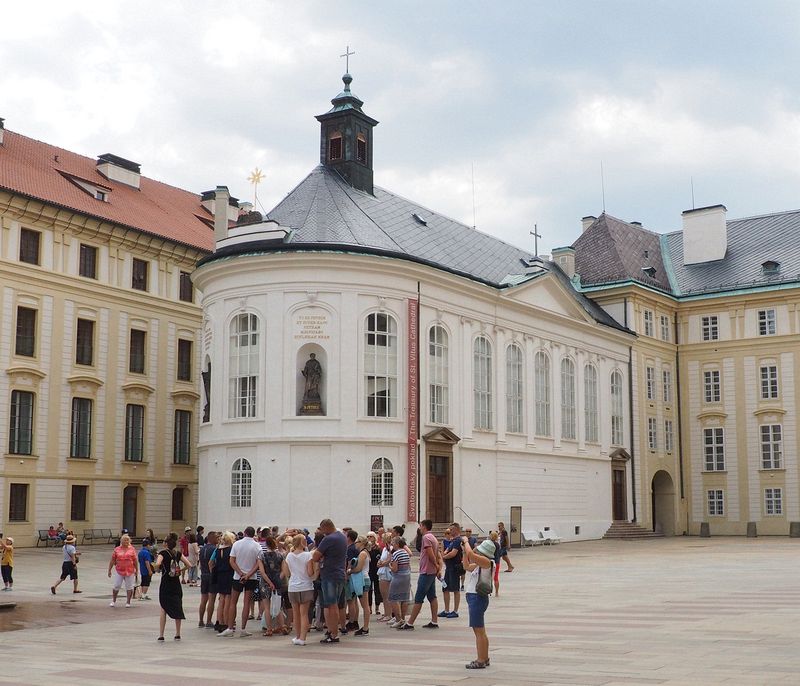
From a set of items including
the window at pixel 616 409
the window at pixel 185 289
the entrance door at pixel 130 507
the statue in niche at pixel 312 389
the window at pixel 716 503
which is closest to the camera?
the statue in niche at pixel 312 389

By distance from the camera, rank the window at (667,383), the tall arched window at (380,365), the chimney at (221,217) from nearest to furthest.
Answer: the tall arched window at (380,365) < the chimney at (221,217) < the window at (667,383)

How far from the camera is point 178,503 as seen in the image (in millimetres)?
51469

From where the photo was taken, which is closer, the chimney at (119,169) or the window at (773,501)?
the chimney at (119,169)

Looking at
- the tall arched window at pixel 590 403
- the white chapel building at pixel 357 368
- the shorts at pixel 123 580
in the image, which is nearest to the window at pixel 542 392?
the white chapel building at pixel 357 368

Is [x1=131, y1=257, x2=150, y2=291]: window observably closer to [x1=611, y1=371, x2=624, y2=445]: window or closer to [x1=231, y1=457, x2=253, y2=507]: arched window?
[x1=231, y1=457, x2=253, y2=507]: arched window

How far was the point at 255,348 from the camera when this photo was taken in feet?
130

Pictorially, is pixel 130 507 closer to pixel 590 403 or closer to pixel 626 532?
pixel 590 403

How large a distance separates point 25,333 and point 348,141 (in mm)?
16277

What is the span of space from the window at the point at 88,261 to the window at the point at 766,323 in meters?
36.4

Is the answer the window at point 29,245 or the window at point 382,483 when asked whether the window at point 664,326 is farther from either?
the window at point 29,245

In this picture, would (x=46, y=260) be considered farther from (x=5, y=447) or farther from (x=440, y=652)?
(x=440, y=652)

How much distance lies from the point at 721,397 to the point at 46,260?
124 ft

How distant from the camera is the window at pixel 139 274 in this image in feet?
162

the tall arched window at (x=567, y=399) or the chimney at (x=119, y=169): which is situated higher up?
the chimney at (x=119, y=169)
